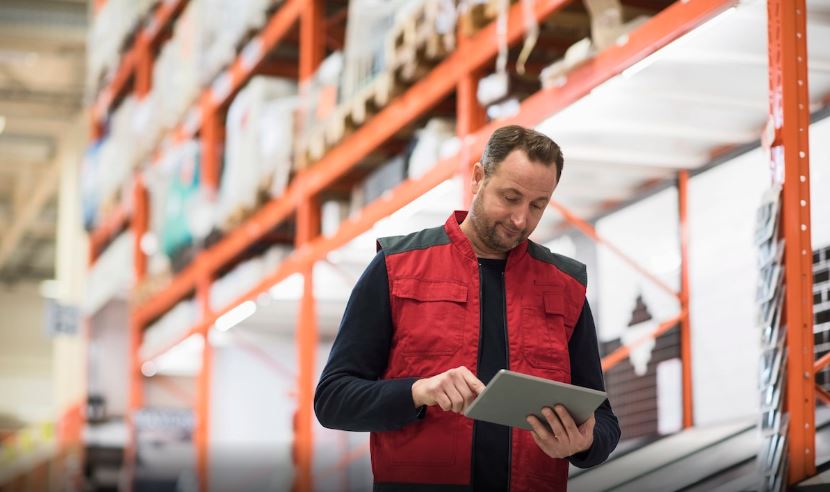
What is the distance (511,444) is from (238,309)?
8066mm

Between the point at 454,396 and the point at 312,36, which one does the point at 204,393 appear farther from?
the point at 454,396

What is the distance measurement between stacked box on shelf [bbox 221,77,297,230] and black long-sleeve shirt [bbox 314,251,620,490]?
6.58m

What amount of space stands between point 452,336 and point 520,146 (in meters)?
0.38

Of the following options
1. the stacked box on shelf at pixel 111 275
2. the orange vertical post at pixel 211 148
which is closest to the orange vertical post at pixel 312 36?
the orange vertical post at pixel 211 148

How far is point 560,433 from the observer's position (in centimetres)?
203

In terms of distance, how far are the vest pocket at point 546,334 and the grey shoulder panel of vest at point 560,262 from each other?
0.26 ft

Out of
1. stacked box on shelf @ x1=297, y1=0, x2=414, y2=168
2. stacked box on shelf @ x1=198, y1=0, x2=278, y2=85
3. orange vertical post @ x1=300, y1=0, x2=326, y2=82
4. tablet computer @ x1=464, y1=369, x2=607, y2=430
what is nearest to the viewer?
tablet computer @ x1=464, y1=369, x2=607, y2=430

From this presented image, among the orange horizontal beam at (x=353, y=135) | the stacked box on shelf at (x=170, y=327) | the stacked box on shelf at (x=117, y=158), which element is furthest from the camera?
the stacked box on shelf at (x=117, y=158)

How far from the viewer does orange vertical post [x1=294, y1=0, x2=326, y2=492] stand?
8.39m

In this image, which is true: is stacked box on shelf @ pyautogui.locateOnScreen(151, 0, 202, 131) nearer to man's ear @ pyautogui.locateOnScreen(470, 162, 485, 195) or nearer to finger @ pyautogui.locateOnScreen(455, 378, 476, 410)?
man's ear @ pyautogui.locateOnScreen(470, 162, 485, 195)

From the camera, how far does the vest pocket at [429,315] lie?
2.16m

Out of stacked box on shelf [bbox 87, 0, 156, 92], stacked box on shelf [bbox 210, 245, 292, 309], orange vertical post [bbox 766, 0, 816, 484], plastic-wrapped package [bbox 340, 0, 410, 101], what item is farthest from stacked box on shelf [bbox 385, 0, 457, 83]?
stacked box on shelf [bbox 87, 0, 156, 92]

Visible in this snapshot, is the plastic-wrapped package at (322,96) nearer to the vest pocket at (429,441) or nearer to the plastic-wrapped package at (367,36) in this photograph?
the plastic-wrapped package at (367,36)

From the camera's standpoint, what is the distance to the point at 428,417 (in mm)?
2145
